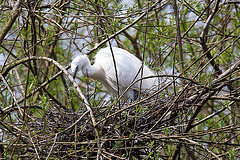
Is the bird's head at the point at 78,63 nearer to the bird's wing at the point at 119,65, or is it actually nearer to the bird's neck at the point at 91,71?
the bird's neck at the point at 91,71

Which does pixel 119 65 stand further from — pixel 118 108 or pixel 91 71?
pixel 118 108

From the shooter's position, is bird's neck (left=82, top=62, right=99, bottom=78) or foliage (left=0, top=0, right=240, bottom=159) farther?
bird's neck (left=82, top=62, right=99, bottom=78)

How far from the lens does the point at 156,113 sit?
10.3 ft

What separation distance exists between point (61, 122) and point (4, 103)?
612 mm

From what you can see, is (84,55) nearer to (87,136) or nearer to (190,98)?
(87,136)

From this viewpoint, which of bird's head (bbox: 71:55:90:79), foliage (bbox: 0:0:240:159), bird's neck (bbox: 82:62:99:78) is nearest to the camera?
foliage (bbox: 0:0:240:159)

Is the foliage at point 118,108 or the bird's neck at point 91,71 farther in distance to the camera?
the bird's neck at point 91,71

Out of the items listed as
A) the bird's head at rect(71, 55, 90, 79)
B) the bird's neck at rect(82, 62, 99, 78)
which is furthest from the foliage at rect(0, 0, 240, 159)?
the bird's neck at rect(82, 62, 99, 78)

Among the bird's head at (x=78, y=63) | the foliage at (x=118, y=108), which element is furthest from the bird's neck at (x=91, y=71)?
the foliage at (x=118, y=108)

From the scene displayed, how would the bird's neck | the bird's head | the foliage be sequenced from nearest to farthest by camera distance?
the foliage, the bird's head, the bird's neck

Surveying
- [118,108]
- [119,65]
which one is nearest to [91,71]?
[119,65]

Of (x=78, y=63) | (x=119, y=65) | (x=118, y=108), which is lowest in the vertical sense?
(x=118, y=108)

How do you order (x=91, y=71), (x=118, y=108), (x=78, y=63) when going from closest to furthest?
(x=118, y=108) < (x=78, y=63) < (x=91, y=71)

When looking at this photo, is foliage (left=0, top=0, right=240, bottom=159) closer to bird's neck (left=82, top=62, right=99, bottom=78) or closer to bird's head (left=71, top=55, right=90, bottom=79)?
bird's head (left=71, top=55, right=90, bottom=79)
